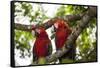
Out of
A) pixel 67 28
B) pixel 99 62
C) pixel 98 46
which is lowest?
pixel 99 62

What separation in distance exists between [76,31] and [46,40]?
1.12ft

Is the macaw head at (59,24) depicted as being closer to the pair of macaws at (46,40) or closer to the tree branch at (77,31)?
the pair of macaws at (46,40)

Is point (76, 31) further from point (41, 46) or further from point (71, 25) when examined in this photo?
point (41, 46)

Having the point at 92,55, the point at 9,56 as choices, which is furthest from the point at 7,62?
the point at 92,55

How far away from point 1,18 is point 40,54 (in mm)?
491

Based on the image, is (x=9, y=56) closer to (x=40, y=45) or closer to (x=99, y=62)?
(x=40, y=45)

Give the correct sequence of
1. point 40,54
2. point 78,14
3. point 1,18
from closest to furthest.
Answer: point 1,18
point 40,54
point 78,14

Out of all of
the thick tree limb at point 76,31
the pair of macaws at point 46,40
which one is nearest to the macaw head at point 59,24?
the pair of macaws at point 46,40

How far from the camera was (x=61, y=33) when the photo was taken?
2.38 m

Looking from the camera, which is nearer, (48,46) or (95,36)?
(48,46)

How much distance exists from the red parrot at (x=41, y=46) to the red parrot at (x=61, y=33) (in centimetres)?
10

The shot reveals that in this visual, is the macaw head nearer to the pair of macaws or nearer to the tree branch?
the pair of macaws

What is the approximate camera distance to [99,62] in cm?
261

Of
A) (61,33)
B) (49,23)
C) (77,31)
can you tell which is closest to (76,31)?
(77,31)
